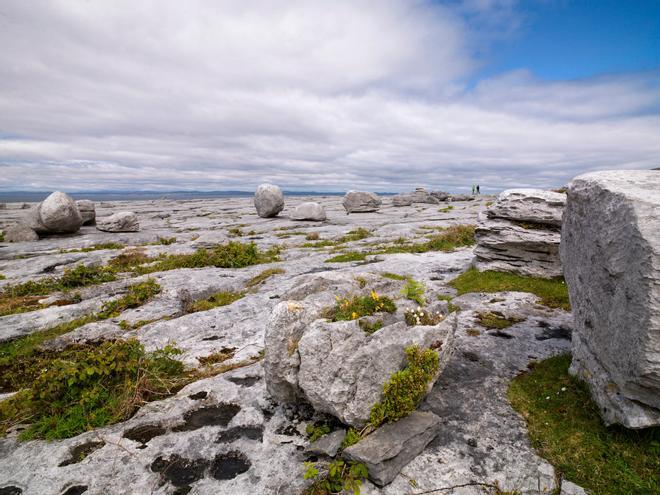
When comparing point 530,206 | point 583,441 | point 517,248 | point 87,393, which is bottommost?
point 87,393

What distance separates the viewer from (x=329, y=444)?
6.90m

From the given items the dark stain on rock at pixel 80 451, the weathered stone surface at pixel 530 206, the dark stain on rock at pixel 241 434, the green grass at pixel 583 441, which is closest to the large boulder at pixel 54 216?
the dark stain on rock at pixel 80 451

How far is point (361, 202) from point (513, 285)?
161 feet

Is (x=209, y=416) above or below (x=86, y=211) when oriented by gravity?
below

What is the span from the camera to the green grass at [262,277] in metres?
19.8

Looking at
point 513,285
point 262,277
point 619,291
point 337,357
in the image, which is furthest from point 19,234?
point 619,291

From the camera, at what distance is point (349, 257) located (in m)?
25.0

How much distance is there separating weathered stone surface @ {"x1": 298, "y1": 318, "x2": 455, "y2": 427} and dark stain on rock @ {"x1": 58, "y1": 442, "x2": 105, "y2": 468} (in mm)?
4553

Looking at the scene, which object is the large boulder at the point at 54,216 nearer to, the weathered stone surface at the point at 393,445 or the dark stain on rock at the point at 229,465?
the dark stain on rock at the point at 229,465

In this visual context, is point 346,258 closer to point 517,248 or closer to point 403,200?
point 517,248

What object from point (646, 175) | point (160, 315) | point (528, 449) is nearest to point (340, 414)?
point (528, 449)

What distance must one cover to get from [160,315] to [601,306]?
52.1 feet

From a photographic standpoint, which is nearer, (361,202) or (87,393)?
(87,393)

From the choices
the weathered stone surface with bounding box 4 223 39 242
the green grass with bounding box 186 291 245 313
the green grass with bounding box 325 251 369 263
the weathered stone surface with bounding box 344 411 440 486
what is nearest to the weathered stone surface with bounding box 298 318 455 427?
the weathered stone surface with bounding box 344 411 440 486
